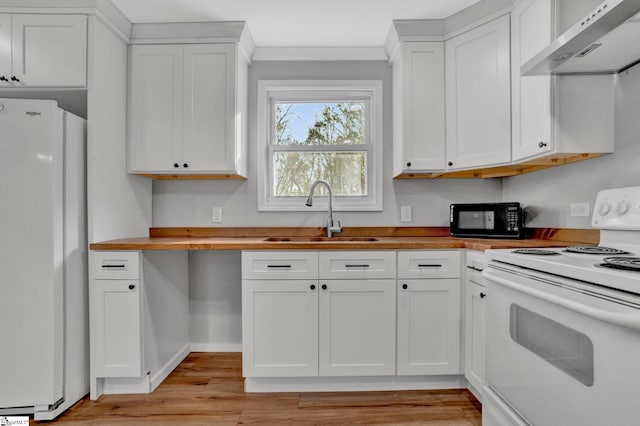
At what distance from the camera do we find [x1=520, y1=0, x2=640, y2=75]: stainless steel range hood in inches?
42.4

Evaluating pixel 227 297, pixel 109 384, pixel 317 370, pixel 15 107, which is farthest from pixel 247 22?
pixel 109 384

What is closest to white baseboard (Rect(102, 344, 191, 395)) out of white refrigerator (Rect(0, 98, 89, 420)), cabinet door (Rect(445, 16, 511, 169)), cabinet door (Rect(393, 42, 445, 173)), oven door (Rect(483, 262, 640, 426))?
white refrigerator (Rect(0, 98, 89, 420))

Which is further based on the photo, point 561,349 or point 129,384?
point 129,384

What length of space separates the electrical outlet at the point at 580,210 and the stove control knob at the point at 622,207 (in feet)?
0.92

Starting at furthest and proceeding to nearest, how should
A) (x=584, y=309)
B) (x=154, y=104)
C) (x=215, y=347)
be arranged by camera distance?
1. (x=215, y=347)
2. (x=154, y=104)
3. (x=584, y=309)

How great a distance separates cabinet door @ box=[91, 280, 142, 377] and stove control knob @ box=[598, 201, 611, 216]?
2.44m

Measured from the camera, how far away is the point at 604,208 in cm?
151

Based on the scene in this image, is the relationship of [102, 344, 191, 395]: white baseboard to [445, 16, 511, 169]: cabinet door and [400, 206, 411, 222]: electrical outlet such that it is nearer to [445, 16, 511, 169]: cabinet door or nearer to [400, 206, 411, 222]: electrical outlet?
[400, 206, 411, 222]: electrical outlet

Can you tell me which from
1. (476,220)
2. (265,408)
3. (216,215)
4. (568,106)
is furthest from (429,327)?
(216,215)

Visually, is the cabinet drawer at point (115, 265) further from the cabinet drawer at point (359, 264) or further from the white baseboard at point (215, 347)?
the cabinet drawer at point (359, 264)

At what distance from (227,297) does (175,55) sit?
5.90 feet

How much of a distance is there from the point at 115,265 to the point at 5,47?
1.44 m

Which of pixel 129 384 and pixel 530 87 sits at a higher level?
pixel 530 87

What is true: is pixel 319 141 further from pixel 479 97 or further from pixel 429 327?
pixel 429 327
